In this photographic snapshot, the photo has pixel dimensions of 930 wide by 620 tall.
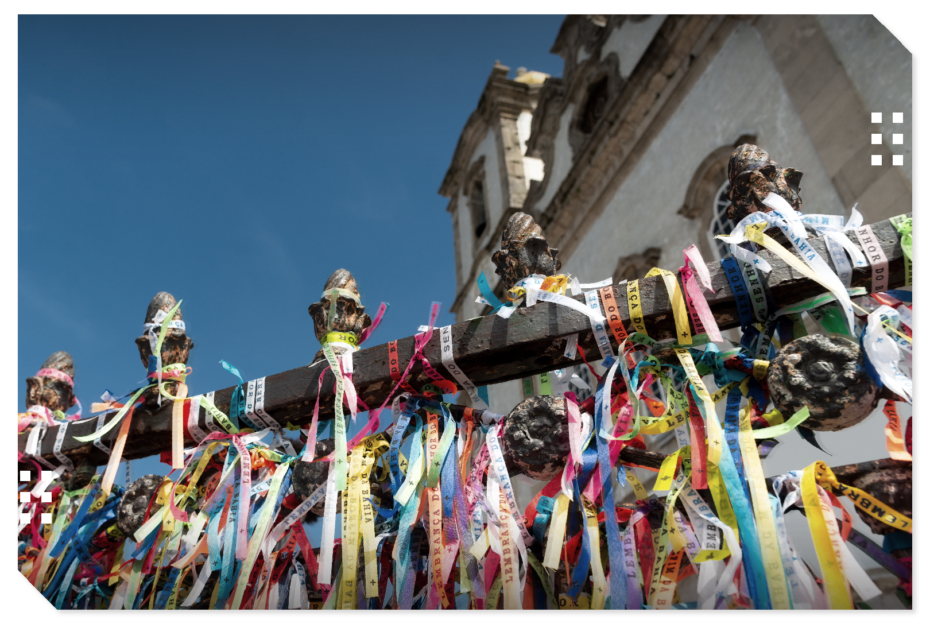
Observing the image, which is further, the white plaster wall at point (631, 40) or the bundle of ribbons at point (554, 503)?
the white plaster wall at point (631, 40)

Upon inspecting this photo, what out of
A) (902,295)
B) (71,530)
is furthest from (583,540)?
(71,530)

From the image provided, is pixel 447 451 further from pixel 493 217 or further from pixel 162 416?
pixel 493 217

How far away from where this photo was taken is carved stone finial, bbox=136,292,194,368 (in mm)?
2840

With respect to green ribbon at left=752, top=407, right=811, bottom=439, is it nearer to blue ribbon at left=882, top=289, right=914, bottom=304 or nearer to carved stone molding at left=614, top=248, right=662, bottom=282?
blue ribbon at left=882, top=289, right=914, bottom=304

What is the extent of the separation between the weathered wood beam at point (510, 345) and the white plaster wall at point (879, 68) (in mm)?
4021

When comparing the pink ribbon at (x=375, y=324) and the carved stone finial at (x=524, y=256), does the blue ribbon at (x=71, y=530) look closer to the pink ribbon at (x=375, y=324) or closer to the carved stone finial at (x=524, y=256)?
the pink ribbon at (x=375, y=324)

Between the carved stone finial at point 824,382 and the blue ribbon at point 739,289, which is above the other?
the blue ribbon at point 739,289

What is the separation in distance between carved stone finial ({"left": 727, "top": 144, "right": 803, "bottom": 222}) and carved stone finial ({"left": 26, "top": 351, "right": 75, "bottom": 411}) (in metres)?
3.15

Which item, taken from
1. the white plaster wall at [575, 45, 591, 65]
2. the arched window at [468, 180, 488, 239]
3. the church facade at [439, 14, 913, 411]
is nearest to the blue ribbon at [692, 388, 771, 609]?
the church facade at [439, 14, 913, 411]

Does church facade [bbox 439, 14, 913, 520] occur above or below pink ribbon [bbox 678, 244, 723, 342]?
above

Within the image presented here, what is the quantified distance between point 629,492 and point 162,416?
5791 millimetres

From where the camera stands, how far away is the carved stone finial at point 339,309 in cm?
256

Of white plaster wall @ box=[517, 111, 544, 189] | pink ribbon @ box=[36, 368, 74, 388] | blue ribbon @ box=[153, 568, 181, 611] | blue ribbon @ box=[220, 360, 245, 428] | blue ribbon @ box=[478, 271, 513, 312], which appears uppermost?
white plaster wall @ box=[517, 111, 544, 189]

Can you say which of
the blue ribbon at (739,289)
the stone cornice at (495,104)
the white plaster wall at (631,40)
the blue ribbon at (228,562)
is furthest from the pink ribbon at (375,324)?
the stone cornice at (495,104)
